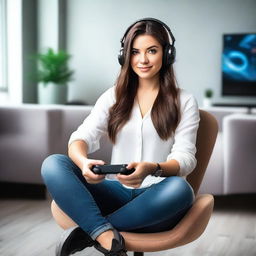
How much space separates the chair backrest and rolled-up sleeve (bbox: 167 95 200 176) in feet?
0.18

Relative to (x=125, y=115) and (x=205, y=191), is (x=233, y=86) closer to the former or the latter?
(x=205, y=191)

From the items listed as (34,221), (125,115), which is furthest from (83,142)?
(34,221)

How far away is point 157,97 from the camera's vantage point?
1504 mm

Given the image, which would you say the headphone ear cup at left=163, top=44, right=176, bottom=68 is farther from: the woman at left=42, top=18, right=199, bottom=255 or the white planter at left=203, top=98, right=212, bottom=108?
the white planter at left=203, top=98, right=212, bottom=108

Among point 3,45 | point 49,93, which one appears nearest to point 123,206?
point 49,93

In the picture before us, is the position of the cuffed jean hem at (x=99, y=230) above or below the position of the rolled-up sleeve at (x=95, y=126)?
below

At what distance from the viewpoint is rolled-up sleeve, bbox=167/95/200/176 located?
52.7 inches

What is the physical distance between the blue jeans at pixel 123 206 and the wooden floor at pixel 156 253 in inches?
32.3

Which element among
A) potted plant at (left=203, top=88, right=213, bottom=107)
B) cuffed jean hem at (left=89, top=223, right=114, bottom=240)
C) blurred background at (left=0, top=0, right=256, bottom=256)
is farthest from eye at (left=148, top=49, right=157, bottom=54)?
potted plant at (left=203, top=88, right=213, bottom=107)

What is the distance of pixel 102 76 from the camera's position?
666 cm

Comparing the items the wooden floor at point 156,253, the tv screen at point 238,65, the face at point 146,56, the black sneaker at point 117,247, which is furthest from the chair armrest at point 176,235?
the tv screen at point 238,65

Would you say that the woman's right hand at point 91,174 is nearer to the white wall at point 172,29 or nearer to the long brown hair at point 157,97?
the long brown hair at point 157,97

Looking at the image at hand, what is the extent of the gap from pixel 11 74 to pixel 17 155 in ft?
10.9

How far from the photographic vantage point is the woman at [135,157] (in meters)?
1.24
